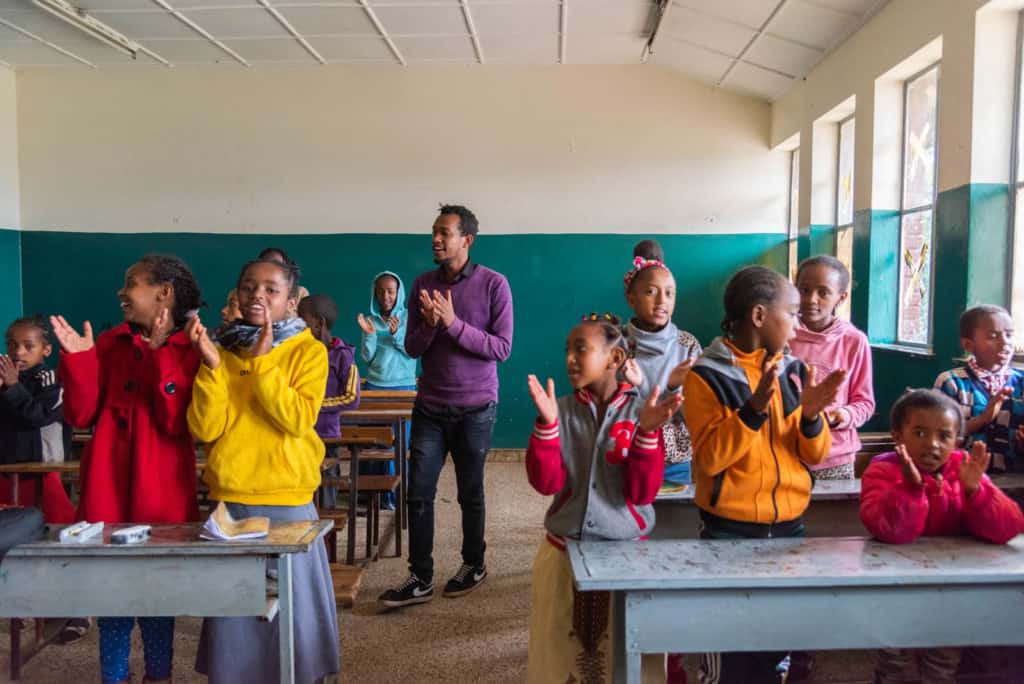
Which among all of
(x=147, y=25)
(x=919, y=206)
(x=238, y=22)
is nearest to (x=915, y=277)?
(x=919, y=206)

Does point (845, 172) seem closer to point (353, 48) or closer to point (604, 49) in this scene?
point (604, 49)

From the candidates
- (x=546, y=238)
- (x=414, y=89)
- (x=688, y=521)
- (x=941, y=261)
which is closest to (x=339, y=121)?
(x=414, y=89)

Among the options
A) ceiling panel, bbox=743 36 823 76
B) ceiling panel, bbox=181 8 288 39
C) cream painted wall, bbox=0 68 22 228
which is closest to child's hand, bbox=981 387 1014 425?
ceiling panel, bbox=743 36 823 76

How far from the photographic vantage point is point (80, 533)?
6.51ft

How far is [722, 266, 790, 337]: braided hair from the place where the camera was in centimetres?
213

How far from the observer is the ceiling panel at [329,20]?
5.92m

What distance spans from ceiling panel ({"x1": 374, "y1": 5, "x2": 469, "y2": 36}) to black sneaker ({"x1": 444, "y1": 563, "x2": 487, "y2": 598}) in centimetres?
407

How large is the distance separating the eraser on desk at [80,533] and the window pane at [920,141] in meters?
4.65

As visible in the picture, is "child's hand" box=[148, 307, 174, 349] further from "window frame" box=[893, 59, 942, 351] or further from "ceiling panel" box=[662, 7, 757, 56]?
"ceiling panel" box=[662, 7, 757, 56]

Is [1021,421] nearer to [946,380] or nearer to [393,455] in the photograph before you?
[946,380]

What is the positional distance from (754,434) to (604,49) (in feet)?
18.3

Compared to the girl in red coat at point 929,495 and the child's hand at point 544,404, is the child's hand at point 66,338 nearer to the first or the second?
the child's hand at point 544,404

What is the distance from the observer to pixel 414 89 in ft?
24.2

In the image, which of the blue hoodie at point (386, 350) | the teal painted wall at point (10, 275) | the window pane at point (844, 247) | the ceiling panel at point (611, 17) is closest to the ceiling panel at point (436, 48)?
the ceiling panel at point (611, 17)
